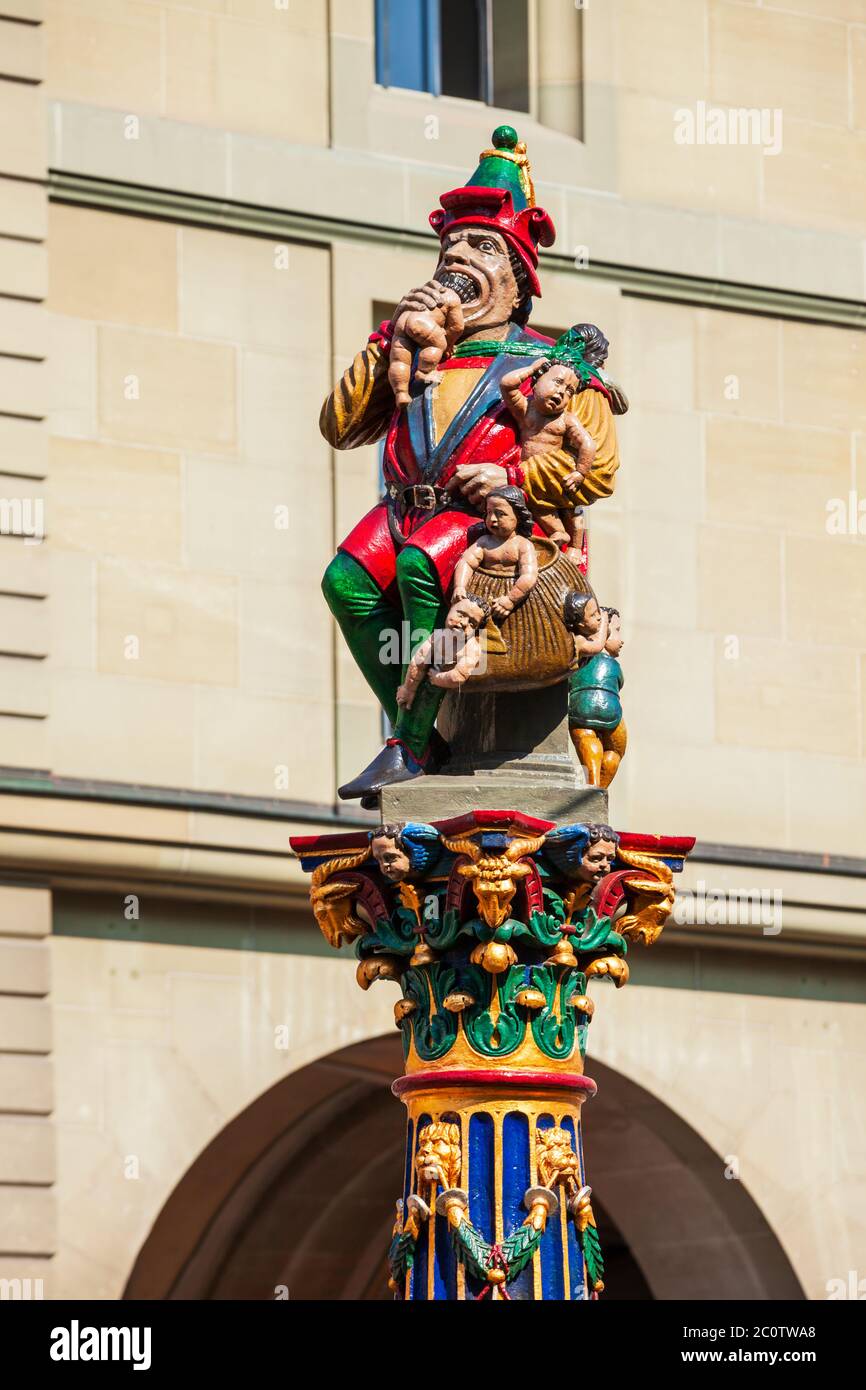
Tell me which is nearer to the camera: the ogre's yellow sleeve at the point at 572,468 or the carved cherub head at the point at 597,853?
the carved cherub head at the point at 597,853

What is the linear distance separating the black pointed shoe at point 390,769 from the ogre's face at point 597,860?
683mm

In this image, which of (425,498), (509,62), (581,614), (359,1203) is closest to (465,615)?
(581,614)

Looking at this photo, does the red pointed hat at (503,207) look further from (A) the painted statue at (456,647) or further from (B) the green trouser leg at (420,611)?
(A) the painted statue at (456,647)

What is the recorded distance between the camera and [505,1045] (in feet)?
30.2

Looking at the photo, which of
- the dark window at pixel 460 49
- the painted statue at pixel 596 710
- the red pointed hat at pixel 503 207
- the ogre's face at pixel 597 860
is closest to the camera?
the ogre's face at pixel 597 860

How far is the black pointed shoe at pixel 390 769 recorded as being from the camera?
383 inches

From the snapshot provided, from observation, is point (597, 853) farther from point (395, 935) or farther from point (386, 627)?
point (386, 627)

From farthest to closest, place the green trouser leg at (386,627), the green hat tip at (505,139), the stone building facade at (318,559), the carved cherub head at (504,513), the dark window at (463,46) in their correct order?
the dark window at (463,46) → the stone building facade at (318,559) → the green hat tip at (505,139) → the green trouser leg at (386,627) → the carved cherub head at (504,513)

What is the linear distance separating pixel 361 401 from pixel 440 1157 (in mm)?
2471

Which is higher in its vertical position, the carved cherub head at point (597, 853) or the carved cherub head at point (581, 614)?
the carved cherub head at point (581, 614)

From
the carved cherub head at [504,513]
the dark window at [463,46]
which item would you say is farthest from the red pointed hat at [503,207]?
the dark window at [463,46]

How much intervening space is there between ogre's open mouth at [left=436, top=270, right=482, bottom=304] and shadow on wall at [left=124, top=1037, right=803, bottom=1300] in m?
9.74
